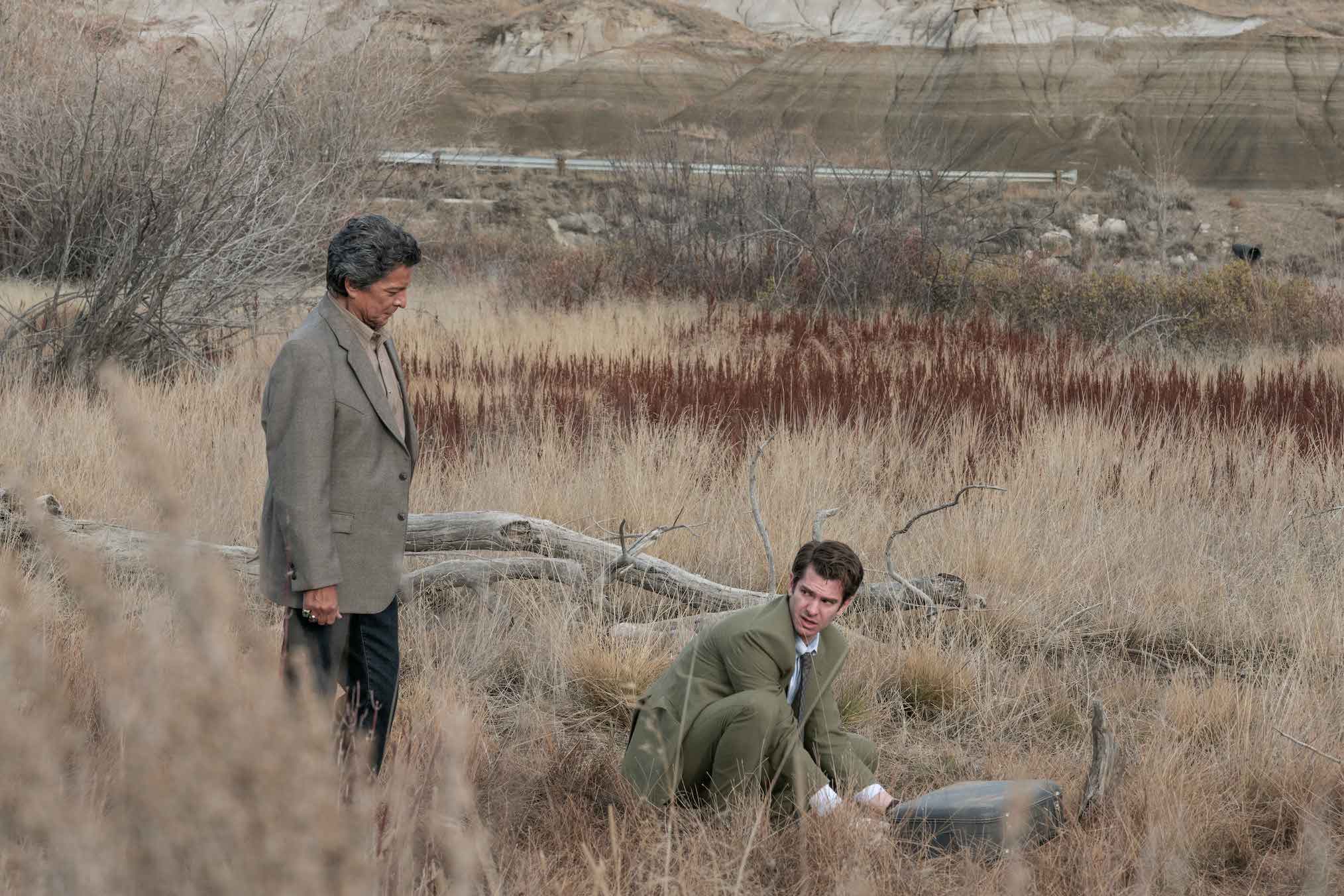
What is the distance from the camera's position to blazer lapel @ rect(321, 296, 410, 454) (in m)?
2.91

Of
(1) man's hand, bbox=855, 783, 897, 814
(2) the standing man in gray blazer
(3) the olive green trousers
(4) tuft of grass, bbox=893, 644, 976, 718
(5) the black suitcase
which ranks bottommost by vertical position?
(4) tuft of grass, bbox=893, 644, 976, 718

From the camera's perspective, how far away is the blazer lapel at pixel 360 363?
2.91m

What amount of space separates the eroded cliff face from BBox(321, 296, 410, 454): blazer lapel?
5391 cm

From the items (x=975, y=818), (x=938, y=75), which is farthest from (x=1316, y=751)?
(x=938, y=75)

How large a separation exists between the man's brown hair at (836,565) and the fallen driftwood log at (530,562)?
4.64 feet

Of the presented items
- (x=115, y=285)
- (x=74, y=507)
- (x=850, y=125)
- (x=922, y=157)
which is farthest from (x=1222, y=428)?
(x=850, y=125)

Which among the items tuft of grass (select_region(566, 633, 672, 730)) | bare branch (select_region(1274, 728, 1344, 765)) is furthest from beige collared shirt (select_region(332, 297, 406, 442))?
bare branch (select_region(1274, 728, 1344, 765))

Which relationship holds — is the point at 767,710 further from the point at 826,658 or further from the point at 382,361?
the point at 382,361

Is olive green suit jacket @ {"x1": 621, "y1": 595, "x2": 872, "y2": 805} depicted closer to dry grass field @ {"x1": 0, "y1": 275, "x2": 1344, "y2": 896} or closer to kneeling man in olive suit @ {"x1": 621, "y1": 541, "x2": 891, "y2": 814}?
kneeling man in olive suit @ {"x1": 621, "y1": 541, "x2": 891, "y2": 814}

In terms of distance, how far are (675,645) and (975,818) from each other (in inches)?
62.1

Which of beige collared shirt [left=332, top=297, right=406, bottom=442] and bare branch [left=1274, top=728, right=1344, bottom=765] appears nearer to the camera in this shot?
beige collared shirt [left=332, top=297, right=406, bottom=442]

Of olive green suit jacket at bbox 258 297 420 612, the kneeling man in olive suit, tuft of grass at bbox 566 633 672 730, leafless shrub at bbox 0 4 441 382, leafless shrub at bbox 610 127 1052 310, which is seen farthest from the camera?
leafless shrub at bbox 610 127 1052 310

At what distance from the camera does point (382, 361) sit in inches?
121

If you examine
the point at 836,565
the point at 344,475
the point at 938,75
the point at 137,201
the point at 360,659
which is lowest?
the point at 360,659
